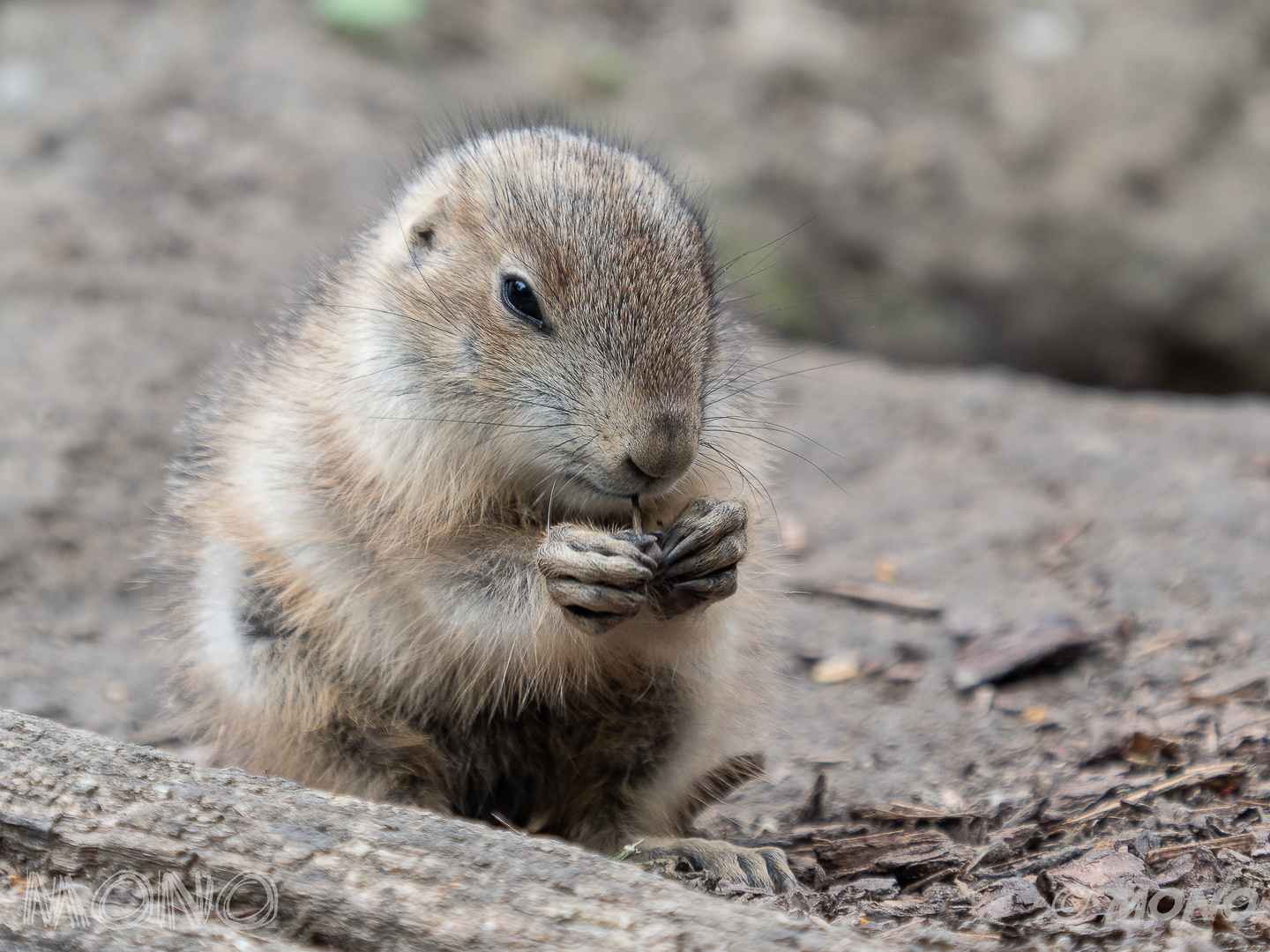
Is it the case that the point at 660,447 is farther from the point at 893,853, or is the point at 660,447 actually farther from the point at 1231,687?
the point at 1231,687

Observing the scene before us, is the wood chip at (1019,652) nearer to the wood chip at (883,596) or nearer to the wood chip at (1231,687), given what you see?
the wood chip at (883,596)

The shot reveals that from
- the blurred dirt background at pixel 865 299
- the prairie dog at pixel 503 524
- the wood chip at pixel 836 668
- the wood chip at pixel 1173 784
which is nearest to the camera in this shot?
the prairie dog at pixel 503 524

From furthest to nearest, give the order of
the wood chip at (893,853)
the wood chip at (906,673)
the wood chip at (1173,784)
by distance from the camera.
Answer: the wood chip at (906,673)
the wood chip at (1173,784)
the wood chip at (893,853)

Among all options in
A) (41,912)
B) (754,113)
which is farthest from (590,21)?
(41,912)

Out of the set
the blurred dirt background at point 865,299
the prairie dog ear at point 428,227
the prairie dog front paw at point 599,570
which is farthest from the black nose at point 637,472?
the blurred dirt background at point 865,299

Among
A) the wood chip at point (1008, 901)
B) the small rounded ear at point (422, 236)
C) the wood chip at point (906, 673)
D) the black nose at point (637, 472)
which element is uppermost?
the small rounded ear at point (422, 236)

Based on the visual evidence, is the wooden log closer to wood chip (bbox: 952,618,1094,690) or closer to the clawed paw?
the clawed paw

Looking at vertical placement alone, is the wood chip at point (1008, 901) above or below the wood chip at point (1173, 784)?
above

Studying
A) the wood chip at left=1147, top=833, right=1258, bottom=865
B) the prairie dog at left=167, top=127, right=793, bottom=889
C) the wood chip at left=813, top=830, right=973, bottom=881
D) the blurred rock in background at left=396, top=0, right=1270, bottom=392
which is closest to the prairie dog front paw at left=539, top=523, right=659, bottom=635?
the prairie dog at left=167, top=127, right=793, bottom=889
